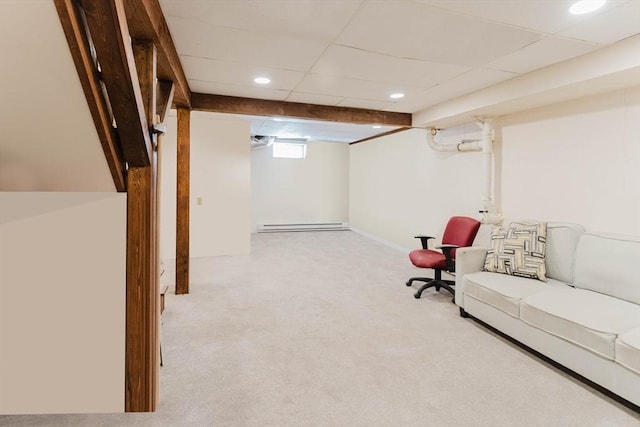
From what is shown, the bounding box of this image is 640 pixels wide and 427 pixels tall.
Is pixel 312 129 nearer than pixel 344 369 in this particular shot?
No

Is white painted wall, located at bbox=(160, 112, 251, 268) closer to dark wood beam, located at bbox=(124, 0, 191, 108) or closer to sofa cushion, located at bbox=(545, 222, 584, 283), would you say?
dark wood beam, located at bbox=(124, 0, 191, 108)

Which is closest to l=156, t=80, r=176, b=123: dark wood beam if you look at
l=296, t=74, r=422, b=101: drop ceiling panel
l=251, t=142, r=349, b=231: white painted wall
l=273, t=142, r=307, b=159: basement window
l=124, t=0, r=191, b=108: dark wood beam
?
l=124, t=0, r=191, b=108: dark wood beam

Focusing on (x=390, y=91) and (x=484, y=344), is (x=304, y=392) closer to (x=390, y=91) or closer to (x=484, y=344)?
(x=484, y=344)

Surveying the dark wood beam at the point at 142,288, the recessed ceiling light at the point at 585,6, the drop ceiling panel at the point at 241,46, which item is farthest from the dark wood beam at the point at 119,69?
the recessed ceiling light at the point at 585,6

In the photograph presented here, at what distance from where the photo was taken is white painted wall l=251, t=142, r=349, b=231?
8.00 metres

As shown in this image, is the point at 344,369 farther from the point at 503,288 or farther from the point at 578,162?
the point at 578,162

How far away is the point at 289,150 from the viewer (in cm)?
821

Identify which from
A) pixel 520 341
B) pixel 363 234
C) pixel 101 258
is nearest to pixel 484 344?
pixel 520 341

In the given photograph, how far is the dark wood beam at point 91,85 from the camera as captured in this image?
1.08 metres

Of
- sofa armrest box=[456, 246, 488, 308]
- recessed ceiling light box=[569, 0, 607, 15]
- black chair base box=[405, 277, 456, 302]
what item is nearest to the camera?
recessed ceiling light box=[569, 0, 607, 15]

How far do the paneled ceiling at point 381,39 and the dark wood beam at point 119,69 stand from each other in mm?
833

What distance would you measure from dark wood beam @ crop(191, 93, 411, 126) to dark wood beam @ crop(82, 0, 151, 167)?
237cm

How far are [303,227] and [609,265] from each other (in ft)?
20.7

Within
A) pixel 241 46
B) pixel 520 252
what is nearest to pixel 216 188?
pixel 241 46
